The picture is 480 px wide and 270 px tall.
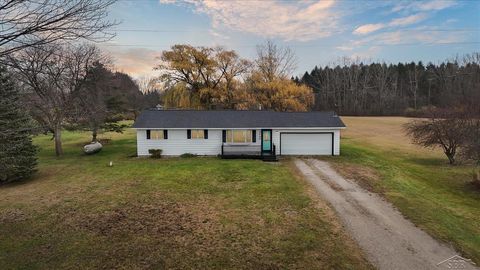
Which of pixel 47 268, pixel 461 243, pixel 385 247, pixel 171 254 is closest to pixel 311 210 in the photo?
pixel 385 247

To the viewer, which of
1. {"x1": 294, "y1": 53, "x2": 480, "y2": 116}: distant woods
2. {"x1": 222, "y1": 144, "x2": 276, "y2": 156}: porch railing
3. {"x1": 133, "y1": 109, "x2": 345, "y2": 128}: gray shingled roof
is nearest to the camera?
{"x1": 222, "y1": 144, "x2": 276, "y2": 156}: porch railing

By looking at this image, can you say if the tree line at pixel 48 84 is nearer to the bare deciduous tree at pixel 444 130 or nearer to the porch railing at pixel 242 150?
the porch railing at pixel 242 150

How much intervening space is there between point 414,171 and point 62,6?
22.4 metres

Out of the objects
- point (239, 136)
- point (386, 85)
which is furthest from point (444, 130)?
point (386, 85)

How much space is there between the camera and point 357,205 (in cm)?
1251

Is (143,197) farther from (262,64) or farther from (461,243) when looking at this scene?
(262,64)

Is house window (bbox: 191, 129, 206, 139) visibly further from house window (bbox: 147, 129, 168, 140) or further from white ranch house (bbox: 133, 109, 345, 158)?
house window (bbox: 147, 129, 168, 140)

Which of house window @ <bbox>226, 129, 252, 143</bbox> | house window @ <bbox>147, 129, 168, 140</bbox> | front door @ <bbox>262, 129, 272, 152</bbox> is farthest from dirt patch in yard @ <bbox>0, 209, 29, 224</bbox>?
front door @ <bbox>262, 129, 272, 152</bbox>

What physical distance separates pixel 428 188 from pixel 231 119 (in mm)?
14405

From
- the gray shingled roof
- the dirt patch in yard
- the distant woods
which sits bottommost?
the dirt patch in yard

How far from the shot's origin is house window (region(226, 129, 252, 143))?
23531mm

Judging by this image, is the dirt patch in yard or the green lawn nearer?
the green lawn

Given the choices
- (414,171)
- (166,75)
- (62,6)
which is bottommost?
(414,171)

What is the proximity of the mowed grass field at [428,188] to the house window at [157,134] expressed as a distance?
13077 mm
